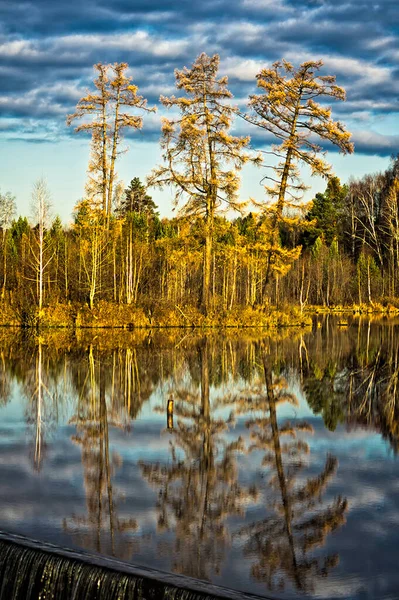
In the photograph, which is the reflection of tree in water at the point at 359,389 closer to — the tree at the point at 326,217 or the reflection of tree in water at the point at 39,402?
the reflection of tree in water at the point at 39,402

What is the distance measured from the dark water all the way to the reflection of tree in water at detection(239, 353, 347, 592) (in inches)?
1.0

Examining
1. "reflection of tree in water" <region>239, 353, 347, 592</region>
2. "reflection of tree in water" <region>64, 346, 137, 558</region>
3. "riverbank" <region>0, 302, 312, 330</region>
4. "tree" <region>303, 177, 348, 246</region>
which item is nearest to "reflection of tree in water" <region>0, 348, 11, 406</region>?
"reflection of tree in water" <region>64, 346, 137, 558</region>

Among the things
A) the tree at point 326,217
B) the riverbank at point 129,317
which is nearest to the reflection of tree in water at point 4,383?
the riverbank at point 129,317

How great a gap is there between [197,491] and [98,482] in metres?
1.50

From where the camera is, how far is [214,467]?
12672 mm

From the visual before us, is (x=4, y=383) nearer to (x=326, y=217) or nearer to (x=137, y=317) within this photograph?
(x=137, y=317)

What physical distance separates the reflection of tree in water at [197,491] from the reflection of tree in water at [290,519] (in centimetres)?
45

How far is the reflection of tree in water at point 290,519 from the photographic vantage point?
835 cm

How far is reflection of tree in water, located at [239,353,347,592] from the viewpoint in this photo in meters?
8.35

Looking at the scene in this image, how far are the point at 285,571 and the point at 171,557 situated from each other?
4.09ft

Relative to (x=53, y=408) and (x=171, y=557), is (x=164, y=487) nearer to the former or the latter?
(x=171, y=557)

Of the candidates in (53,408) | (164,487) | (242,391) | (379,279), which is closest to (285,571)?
(164,487)

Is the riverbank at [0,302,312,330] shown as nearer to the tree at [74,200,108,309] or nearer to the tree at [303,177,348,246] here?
the tree at [74,200,108,309]

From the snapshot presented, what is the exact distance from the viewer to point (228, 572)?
8195 millimetres
